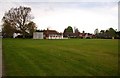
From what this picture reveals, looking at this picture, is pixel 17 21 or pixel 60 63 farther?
pixel 17 21

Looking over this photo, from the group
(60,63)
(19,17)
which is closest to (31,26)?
(19,17)

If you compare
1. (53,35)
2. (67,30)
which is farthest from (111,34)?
(53,35)

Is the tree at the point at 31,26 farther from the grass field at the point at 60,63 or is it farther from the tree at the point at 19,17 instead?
the grass field at the point at 60,63

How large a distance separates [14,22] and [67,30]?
219 feet

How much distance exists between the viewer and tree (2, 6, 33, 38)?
3337 inches

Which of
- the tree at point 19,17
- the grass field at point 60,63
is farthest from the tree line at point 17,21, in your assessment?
the grass field at point 60,63

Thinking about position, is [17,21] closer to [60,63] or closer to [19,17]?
[19,17]

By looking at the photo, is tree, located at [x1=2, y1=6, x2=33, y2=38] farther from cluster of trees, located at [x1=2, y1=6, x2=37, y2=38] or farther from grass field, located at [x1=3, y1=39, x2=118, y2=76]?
grass field, located at [x1=3, y1=39, x2=118, y2=76]

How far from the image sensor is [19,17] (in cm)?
8519

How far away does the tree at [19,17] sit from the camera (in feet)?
278

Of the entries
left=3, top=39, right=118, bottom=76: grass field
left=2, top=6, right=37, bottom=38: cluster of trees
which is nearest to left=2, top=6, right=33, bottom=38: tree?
left=2, top=6, right=37, bottom=38: cluster of trees

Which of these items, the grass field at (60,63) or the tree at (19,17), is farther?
the tree at (19,17)

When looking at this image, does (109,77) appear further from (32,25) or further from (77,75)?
(32,25)

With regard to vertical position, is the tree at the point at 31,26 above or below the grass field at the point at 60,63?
above
